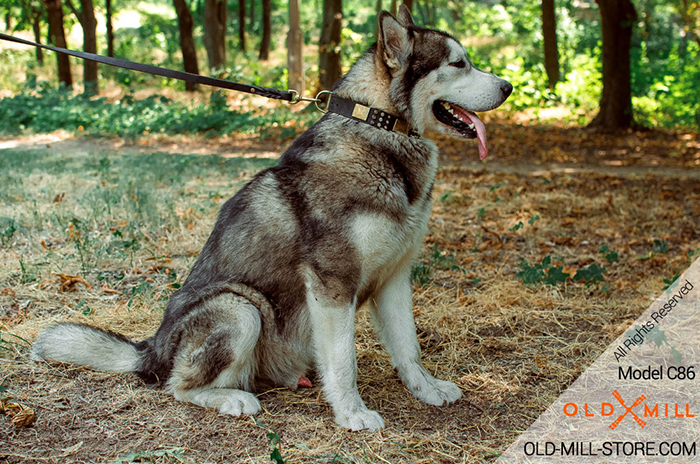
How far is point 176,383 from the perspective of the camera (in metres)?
3.19

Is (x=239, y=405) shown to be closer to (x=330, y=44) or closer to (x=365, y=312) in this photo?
(x=365, y=312)

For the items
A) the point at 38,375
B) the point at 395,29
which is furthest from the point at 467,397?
the point at 38,375

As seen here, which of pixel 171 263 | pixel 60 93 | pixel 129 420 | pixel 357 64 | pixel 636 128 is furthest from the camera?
pixel 60 93

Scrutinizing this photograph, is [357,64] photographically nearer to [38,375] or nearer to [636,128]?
[38,375]

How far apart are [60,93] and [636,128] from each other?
47.8 feet

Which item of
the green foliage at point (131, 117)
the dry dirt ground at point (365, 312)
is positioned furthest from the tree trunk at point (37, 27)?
the dry dirt ground at point (365, 312)

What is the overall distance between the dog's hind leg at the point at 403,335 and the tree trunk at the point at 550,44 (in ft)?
50.9

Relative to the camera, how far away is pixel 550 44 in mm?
17234

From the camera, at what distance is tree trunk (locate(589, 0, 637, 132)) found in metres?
13.4

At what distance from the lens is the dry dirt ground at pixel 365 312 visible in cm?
288

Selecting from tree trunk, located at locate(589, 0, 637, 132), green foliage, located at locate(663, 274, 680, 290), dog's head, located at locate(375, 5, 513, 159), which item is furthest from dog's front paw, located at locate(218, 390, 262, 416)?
tree trunk, located at locate(589, 0, 637, 132)

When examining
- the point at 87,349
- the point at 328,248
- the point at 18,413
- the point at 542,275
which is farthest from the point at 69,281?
the point at 542,275

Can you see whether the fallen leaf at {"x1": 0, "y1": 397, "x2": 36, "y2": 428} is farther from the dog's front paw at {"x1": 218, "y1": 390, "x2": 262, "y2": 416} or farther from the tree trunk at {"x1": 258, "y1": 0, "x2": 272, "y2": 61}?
the tree trunk at {"x1": 258, "y1": 0, "x2": 272, "y2": 61}

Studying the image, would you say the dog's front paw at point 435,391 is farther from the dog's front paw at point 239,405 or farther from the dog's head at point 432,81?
the dog's head at point 432,81
